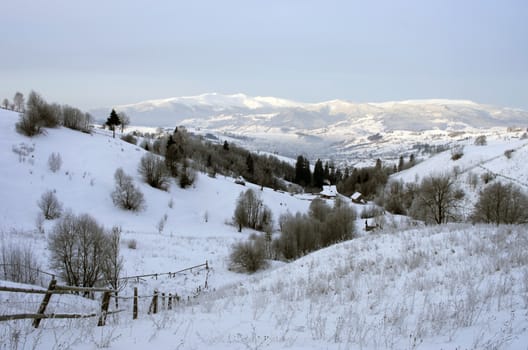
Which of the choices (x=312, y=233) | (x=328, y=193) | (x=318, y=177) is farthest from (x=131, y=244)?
(x=318, y=177)

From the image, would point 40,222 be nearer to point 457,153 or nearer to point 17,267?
point 17,267

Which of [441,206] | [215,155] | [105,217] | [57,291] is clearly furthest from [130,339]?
[215,155]

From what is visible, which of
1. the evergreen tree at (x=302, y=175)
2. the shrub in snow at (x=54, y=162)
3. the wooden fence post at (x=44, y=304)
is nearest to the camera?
the wooden fence post at (x=44, y=304)

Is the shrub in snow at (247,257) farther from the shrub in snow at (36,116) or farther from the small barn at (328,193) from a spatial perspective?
the small barn at (328,193)

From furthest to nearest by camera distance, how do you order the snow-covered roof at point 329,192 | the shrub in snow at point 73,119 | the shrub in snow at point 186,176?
the snow-covered roof at point 329,192, the shrub in snow at point 73,119, the shrub in snow at point 186,176

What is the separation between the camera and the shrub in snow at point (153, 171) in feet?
190

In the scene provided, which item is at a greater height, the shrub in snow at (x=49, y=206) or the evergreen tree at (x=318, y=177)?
the shrub in snow at (x=49, y=206)

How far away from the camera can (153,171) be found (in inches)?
2281

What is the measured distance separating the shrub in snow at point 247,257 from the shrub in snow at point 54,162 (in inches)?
1333

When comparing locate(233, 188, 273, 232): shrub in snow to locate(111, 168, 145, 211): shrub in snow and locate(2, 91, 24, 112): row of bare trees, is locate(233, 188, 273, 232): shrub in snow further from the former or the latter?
locate(2, 91, 24, 112): row of bare trees

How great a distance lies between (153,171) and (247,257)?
33878mm

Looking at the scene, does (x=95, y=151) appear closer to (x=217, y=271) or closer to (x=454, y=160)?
(x=217, y=271)

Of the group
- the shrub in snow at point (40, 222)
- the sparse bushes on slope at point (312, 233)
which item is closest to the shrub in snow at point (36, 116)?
the shrub in snow at point (40, 222)

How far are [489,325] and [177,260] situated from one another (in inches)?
1112
